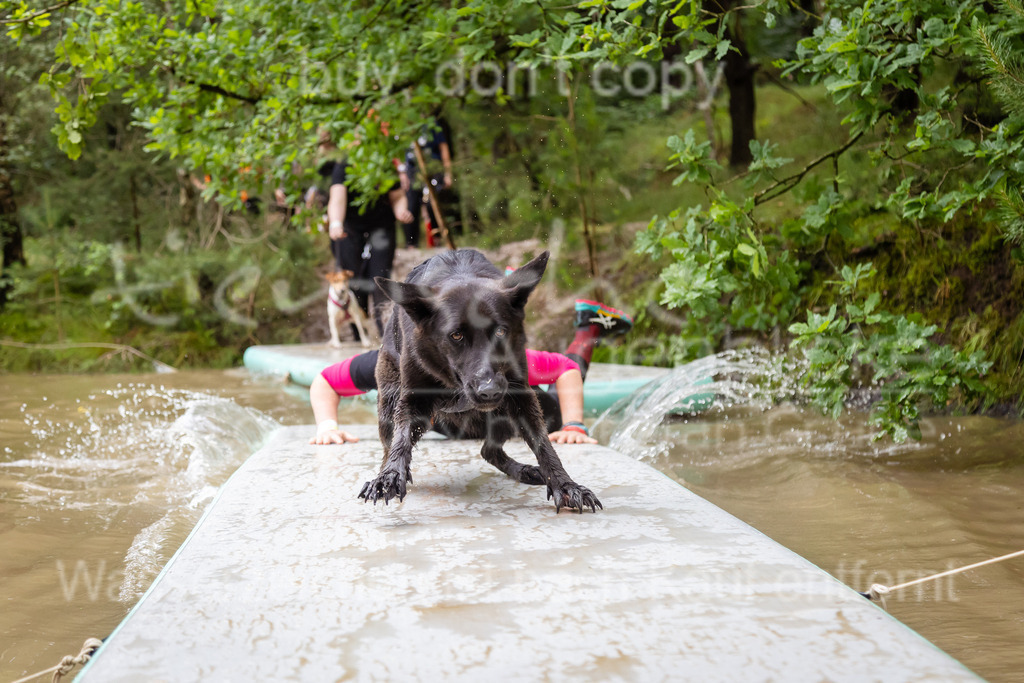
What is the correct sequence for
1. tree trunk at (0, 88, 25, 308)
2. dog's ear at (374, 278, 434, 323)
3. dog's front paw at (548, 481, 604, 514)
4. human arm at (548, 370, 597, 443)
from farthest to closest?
tree trunk at (0, 88, 25, 308) → human arm at (548, 370, 597, 443) → dog's front paw at (548, 481, 604, 514) → dog's ear at (374, 278, 434, 323)

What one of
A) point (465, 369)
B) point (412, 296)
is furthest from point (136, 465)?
point (465, 369)

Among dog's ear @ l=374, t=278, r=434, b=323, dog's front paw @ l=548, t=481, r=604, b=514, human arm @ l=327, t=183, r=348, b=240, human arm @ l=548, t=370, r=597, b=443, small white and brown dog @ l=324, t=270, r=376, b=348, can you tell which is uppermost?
human arm @ l=327, t=183, r=348, b=240

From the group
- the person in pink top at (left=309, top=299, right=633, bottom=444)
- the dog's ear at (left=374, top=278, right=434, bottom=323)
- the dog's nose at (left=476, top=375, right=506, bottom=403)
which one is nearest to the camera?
the dog's nose at (left=476, top=375, right=506, bottom=403)

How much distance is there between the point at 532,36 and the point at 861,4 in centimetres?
173

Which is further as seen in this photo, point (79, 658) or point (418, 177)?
point (418, 177)

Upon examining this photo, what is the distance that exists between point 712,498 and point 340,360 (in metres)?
4.37

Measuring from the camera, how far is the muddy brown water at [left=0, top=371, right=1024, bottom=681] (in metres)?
2.37

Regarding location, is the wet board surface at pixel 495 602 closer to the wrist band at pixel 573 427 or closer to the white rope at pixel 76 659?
the white rope at pixel 76 659

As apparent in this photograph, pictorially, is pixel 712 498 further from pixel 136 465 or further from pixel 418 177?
pixel 418 177

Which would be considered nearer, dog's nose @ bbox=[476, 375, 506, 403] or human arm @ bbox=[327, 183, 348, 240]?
dog's nose @ bbox=[476, 375, 506, 403]

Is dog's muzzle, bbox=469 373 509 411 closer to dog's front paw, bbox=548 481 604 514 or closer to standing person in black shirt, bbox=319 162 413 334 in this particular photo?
dog's front paw, bbox=548 481 604 514

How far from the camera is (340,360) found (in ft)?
23.6

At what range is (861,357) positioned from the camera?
375cm

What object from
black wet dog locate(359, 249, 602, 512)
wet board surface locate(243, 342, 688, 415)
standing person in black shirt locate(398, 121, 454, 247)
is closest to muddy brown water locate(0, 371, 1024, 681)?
wet board surface locate(243, 342, 688, 415)
